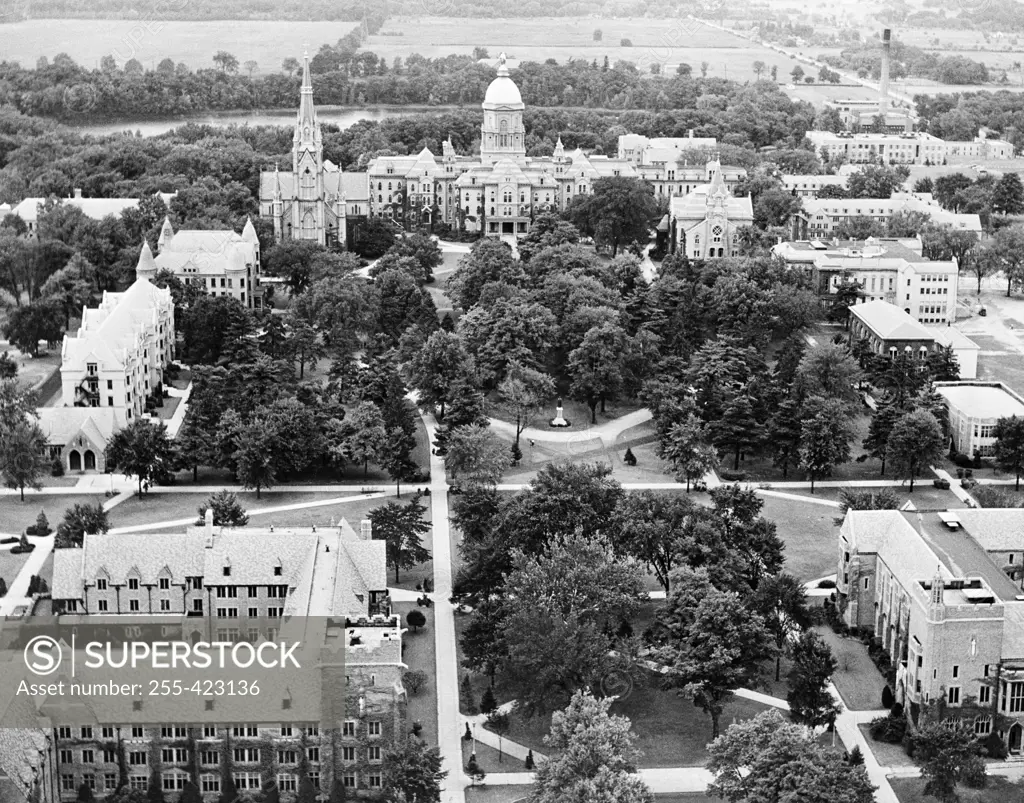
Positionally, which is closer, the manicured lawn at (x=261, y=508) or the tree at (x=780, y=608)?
the tree at (x=780, y=608)

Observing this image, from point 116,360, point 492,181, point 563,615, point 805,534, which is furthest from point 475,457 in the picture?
point 492,181

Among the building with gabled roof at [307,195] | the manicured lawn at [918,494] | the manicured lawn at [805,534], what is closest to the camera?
the manicured lawn at [805,534]

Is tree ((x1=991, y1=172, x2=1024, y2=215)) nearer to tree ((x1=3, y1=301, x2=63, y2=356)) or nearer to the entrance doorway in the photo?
tree ((x1=3, y1=301, x2=63, y2=356))

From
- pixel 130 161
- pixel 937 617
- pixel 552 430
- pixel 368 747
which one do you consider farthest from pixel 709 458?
pixel 130 161

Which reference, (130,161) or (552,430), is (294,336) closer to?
(552,430)

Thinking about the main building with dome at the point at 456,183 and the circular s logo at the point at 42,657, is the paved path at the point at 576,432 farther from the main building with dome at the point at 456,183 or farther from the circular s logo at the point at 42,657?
the circular s logo at the point at 42,657

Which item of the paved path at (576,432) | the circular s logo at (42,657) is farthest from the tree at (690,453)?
→ the circular s logo at (42,657)
